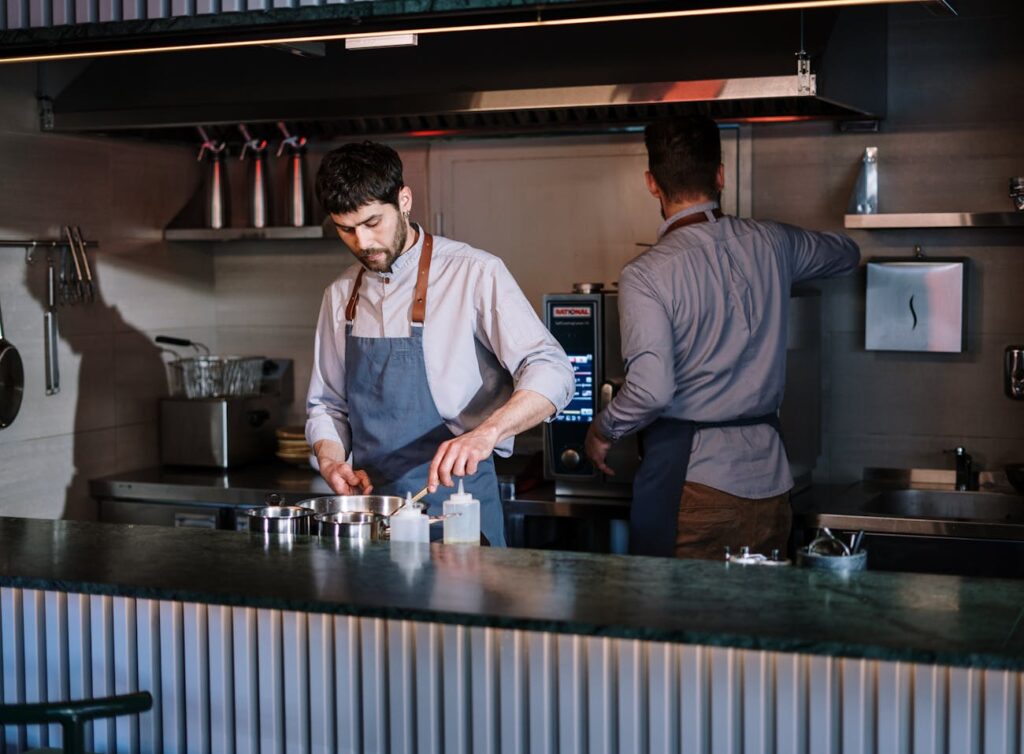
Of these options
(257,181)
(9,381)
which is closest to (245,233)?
(257,181)

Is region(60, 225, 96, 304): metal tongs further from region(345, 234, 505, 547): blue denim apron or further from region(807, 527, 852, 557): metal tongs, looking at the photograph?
region(807, 527, 852, 557): metal tongs

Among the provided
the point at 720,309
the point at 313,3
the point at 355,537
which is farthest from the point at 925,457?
the point at 313,3

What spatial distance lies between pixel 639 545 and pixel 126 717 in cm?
177

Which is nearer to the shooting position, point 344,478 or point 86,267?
point 344,478

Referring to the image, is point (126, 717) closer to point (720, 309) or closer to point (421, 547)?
point (421, 547)

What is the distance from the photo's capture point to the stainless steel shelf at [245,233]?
4.86m

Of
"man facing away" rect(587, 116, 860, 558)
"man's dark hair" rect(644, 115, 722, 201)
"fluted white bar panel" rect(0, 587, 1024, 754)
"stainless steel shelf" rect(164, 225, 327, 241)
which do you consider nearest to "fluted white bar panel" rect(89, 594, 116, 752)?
"fluted white bar panel" rect(0, 587, 1024, 754)

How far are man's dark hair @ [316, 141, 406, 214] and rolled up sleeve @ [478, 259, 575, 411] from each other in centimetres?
38

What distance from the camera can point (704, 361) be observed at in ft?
12.4

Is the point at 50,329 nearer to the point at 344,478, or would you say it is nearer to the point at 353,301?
the point at 353,301

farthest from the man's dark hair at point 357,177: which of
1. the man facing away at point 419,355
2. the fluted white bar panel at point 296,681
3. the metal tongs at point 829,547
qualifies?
the metal tongs at point 829,547

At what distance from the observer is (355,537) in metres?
2.76

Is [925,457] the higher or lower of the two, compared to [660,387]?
lower

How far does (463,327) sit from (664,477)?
0.77 m
